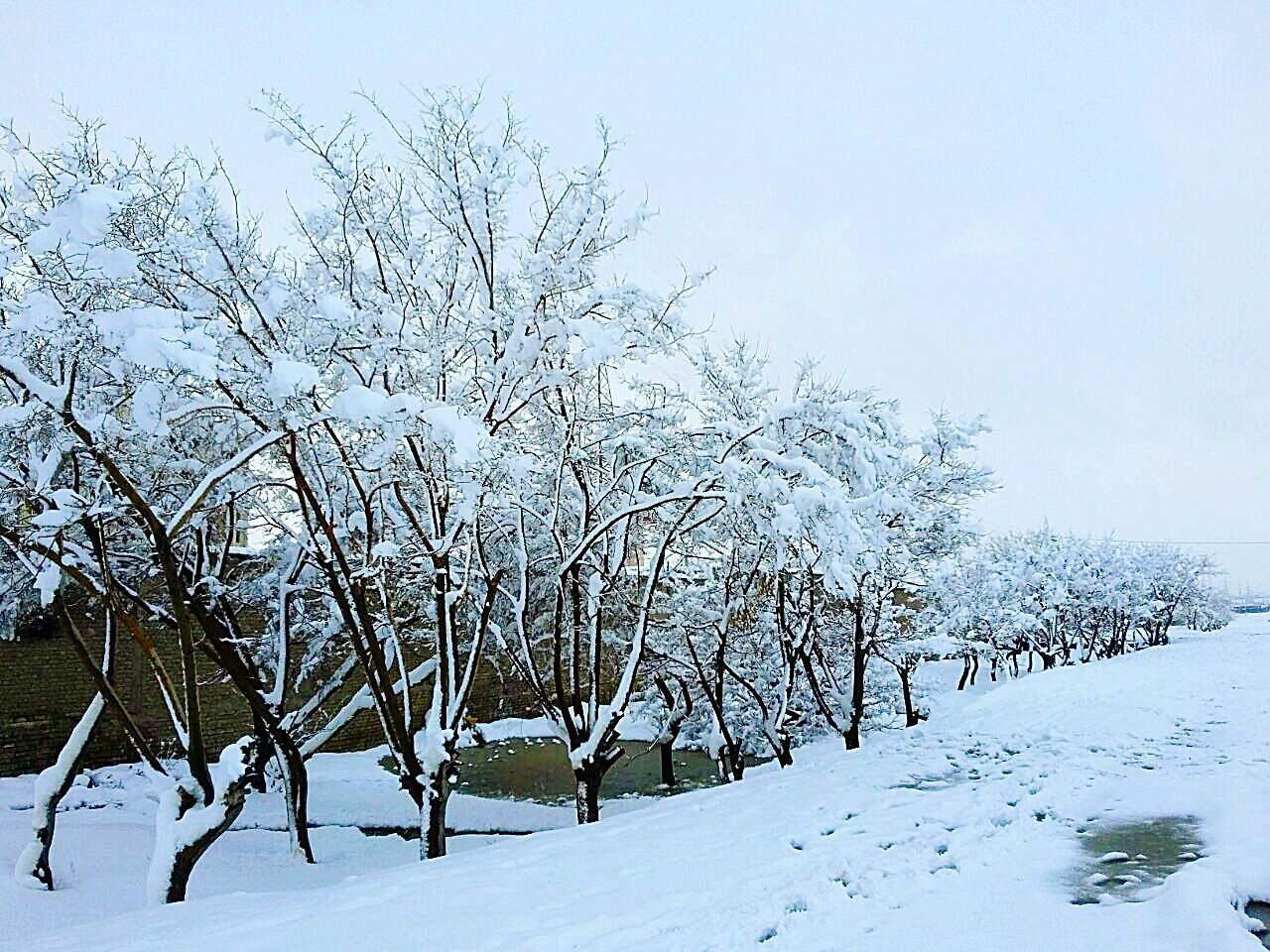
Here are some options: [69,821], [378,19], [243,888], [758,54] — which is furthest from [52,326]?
[758,54]

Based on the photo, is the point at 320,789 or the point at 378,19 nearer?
the point at 378,19

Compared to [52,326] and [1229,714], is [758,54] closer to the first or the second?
[52,326]

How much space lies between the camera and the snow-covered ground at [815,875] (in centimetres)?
323

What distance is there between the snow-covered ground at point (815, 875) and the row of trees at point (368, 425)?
1.55m

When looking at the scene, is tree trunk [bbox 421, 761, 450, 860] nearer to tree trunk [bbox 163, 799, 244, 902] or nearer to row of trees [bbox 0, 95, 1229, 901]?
row of trees [bbox 0, 95, 1229, 901]

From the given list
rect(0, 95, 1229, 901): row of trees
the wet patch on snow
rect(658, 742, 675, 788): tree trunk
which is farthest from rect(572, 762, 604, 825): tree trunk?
rect(658, 742, 675, 788): tree trunk

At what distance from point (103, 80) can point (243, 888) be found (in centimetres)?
Result: 724

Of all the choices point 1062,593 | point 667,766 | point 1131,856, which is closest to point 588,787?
point 1131,856

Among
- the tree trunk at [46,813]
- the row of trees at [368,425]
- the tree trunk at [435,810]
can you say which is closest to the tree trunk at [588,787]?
the row of trees at [368,425]

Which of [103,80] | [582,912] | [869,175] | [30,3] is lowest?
[582,912]

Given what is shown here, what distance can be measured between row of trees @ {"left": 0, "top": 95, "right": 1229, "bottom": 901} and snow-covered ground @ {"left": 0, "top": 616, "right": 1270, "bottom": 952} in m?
1.55

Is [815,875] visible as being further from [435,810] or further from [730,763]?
[730,763]

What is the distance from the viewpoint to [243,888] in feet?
23.8

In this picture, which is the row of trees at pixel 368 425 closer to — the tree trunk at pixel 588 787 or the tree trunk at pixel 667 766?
the tree trunk at pixel 588 787
